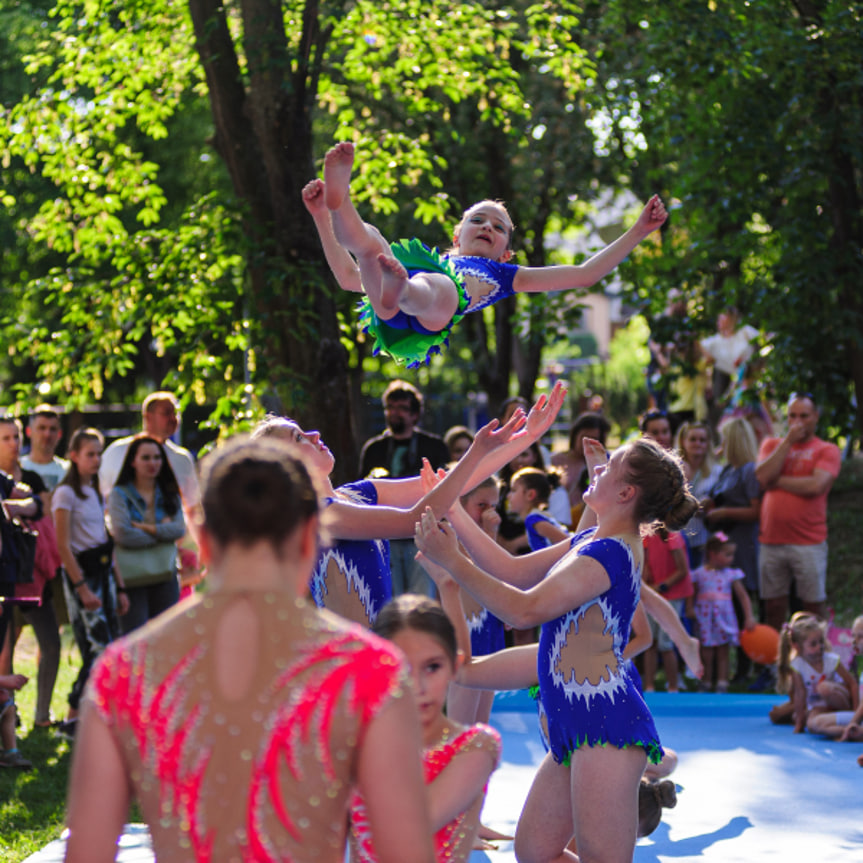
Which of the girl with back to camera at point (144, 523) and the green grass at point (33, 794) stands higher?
the girl with back to camera at point (144, 523)

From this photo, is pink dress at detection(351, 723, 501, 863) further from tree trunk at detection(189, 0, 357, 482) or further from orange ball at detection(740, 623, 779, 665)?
orange ball at detection(740, 623, 779, 665)

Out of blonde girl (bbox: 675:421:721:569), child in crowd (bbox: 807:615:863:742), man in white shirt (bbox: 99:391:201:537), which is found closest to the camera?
child in crowd (bbox: 807:615:863:742)

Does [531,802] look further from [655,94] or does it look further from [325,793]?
[655,94]

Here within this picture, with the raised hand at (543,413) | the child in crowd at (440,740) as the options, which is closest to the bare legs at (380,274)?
the raised hand at (543,413)

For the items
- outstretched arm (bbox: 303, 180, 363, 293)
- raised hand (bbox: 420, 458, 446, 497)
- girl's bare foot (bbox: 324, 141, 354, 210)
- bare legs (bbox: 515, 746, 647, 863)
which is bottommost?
bare legs (bbox: 515, 746, 647, 863)

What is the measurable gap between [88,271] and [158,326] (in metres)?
0.80

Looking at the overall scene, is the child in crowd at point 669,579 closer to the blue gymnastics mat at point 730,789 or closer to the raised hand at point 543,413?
the blue gymnastics mat at point 730,789

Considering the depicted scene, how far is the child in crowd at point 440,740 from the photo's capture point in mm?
2318

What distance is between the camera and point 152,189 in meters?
9.25

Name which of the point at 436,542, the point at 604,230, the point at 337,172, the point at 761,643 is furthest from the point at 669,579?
the point at 604,230

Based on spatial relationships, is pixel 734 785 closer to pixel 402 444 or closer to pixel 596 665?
Result: pixel 402 444

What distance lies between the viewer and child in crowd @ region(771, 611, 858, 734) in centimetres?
683

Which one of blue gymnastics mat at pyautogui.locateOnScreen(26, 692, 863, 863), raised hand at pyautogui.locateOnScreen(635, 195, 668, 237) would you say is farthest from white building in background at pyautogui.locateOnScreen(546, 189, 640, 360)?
raised hand at pyautogui.locateOnScreen(635, 195, 668, 237)

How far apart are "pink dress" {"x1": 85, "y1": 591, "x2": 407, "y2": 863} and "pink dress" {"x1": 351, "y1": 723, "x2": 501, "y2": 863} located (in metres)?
0.59
